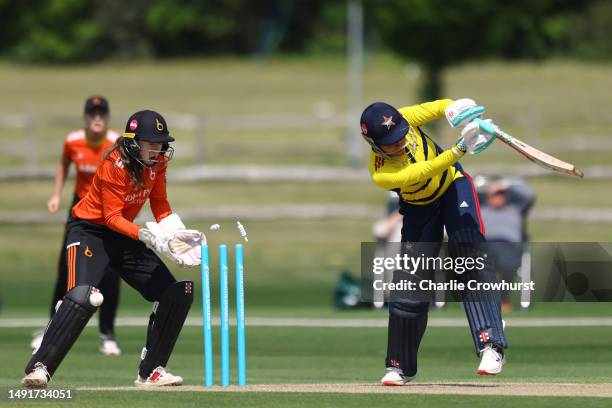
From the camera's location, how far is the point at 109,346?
12625 millimetres

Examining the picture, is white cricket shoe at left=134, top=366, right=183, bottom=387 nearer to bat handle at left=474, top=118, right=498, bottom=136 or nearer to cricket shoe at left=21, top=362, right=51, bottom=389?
cricket shoe at left=21, top=362, right=51, bottom=389

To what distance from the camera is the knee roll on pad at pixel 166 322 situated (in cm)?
921

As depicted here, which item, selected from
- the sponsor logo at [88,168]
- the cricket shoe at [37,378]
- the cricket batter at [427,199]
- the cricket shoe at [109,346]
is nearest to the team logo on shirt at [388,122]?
the cricket batter at [427,199]

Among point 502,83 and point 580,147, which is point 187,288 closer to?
point 580,147

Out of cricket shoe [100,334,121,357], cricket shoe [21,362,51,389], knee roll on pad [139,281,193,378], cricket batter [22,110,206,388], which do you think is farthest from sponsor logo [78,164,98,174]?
cricket shoe [21,362,51,389]

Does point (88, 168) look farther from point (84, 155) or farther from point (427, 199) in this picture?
point (427, 199)

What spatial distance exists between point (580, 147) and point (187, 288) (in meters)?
19.3

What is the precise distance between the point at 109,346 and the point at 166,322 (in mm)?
3523

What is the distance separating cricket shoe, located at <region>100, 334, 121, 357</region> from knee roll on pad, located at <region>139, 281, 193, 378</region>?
324 centimetres

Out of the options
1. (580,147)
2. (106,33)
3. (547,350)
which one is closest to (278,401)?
(547,350)

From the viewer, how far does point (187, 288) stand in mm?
9242

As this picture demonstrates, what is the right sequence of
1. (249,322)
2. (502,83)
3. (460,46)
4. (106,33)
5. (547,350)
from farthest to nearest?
(106,33) → (502,83) → (460,46) → (249,322) → (547,350)

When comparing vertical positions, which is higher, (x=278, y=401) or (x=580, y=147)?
(x=580, y=147)

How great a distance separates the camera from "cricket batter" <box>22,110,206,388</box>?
8977mm
